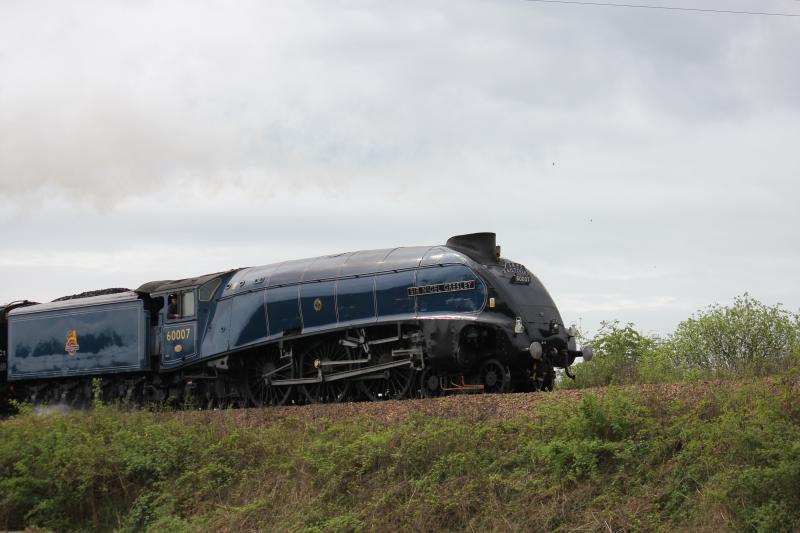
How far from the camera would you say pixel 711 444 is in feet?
32.5

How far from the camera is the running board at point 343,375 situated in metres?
16.6

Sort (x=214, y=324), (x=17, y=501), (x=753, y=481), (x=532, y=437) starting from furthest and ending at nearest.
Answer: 1. (x=214, y=324)
2. (x=17, y=501)
3. (x=532, y=437)
4. (x=753, y=481)

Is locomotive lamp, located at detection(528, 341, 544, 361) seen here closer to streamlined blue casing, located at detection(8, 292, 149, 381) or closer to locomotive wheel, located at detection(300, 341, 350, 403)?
locomotive wheel, located at detection(300, 341, 350, 403)

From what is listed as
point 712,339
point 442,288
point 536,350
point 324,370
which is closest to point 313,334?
point 324,370

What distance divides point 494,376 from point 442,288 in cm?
192

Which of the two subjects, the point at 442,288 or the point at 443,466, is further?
the point at 442,288

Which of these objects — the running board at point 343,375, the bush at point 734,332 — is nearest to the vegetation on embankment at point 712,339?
the bush at point 734,332

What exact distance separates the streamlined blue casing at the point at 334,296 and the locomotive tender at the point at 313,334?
0.03 m

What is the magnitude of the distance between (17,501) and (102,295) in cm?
1063

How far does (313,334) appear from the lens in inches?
701

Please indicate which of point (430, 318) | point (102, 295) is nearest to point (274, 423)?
point (430, 318)

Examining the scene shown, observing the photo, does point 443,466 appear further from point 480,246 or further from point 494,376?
point 480,246

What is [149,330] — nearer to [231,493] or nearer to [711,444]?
[231,493]

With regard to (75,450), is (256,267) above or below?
above
